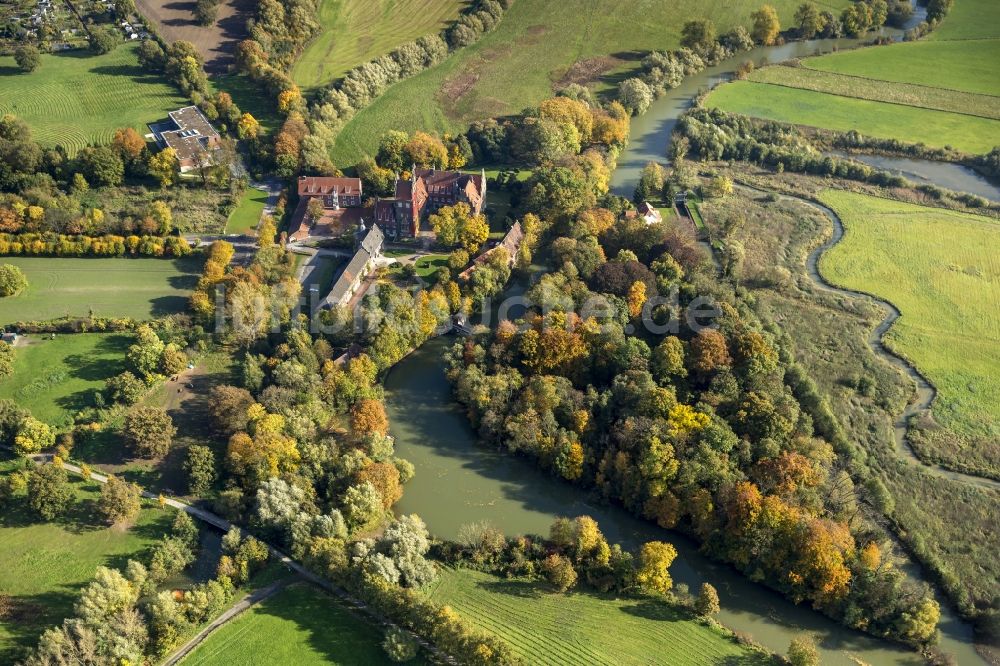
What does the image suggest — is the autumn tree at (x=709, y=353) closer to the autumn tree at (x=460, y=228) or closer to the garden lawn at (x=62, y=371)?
the autumn tree at (x=460, y=228)

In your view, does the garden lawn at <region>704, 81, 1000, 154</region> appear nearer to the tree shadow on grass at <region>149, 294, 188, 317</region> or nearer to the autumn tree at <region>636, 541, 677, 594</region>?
the autumn tree at <region>636, 541, 677, 594</region>

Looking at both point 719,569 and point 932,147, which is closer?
point 719,569

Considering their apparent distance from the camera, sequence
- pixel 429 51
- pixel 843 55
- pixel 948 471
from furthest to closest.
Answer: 1. pixel 843 55
2. pixel 429 51
3. pixel 948 471

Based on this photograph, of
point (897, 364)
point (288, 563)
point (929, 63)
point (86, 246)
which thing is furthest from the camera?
point (929, 63)

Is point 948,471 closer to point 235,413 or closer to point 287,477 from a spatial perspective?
point 287,477

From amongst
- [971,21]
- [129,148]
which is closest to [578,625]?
[129,148]

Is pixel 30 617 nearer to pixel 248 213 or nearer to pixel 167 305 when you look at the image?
pixel 167 305

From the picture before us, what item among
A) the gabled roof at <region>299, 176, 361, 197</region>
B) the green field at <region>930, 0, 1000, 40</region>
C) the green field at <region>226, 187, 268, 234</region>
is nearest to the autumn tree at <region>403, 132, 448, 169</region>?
the gabled roof at <region>299, 176, 361, 197</region>

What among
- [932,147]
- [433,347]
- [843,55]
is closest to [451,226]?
[433,347]
